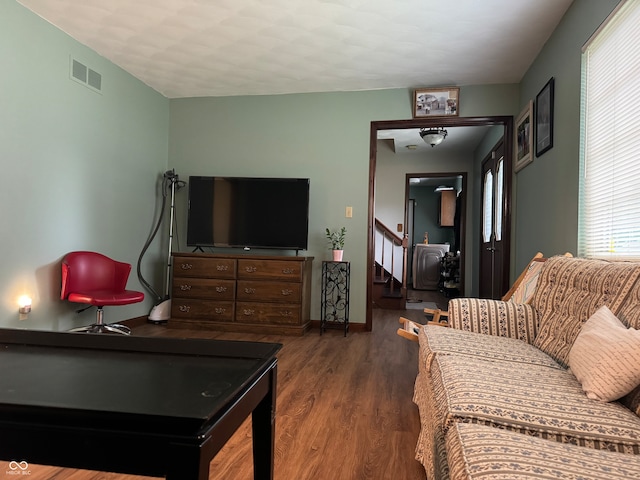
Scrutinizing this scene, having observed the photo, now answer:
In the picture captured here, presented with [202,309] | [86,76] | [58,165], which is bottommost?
[202,309]

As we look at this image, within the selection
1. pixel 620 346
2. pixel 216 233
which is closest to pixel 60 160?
pixel 216 233

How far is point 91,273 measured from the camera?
11.1ft

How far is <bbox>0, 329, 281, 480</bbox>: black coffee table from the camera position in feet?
1.98

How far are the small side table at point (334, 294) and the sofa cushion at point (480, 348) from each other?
221 centimetres

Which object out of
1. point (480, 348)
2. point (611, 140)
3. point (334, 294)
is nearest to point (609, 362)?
point (480, 348)

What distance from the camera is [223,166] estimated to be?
4594 mm

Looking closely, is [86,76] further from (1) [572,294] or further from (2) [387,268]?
(2) [387,268]

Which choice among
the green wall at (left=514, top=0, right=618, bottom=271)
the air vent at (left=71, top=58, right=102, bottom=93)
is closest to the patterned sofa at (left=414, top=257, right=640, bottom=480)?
the green wall at (left=514, top=0, right=618, bottom=271)

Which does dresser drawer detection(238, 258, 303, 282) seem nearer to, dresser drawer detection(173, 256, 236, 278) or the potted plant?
dresser drawer detection(173, 256, 236, 278)

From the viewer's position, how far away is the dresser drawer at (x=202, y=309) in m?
4.04

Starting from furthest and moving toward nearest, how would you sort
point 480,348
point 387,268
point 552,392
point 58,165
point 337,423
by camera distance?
point 387,268 < point 58,165 < point 337,423 < point 480,348 < point 552,392

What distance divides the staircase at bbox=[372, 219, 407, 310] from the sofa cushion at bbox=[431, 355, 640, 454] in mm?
4571

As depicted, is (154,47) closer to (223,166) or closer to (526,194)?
(223,166)

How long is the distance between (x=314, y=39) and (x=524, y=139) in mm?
2087
